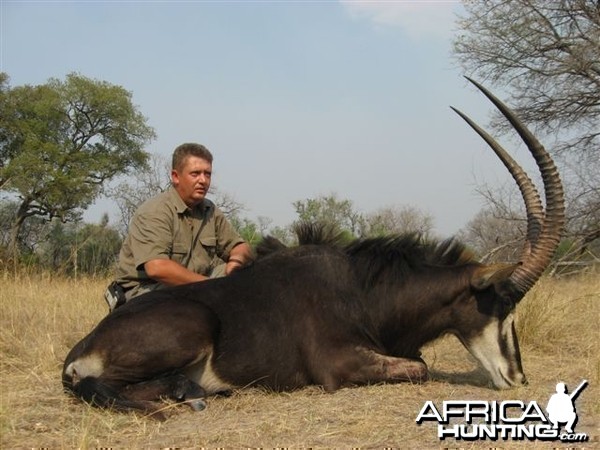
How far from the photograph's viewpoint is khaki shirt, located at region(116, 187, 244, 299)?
18.1 feet

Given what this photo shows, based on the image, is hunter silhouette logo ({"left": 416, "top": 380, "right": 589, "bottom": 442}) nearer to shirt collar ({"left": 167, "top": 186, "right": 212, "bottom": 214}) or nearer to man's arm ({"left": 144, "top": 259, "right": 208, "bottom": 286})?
man's arm ({"left": 144, "top": 259, "right": 208, "bottom": 286})

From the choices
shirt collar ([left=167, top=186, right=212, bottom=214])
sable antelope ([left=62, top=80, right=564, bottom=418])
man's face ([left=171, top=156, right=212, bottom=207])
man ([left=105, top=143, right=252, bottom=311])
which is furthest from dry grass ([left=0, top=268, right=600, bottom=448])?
man's face ([left=171, top=156, right=212, bottom=207])

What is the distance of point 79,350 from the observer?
14.7 feet

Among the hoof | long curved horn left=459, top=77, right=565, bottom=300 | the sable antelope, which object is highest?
long curved horn left=459, top=77, right=565, bottom=300

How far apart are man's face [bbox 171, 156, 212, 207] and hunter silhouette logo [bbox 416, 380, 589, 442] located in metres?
2.59

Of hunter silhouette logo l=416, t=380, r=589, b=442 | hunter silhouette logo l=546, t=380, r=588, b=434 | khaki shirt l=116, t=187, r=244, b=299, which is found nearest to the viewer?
hunter silhouette logo l=416, t=380, r=589, b=442

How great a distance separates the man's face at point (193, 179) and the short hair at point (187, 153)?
0.03 meters

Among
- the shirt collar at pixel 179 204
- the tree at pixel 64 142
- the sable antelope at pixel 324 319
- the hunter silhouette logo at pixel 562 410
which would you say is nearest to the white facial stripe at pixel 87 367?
the sable antelope at pixel 324 319

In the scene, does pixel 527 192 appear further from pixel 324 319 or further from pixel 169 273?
pixel 169 273

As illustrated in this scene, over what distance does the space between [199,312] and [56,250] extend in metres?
13.7

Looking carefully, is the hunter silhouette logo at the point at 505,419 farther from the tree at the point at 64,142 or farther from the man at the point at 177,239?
the tree at the point at 64,142

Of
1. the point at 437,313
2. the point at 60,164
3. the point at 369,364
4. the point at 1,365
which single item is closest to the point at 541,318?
the point at 437,313

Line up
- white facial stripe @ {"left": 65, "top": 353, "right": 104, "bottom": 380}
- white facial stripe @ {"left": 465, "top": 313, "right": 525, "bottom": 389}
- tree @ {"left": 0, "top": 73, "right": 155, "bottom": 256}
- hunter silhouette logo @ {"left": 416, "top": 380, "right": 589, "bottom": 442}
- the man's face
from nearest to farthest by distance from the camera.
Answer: hunter silhouette logo @ {"left": 416, "top": 380, "right": 589, "bottom": 442}
white facial stripe @ {"left": 65, "top": 353, "right": 104, "bottom": 380}
white facial stripe @ {"left": 465, "top": 313, "right": 525, "bottom": 389}
the man's face
tree @ {"left": 0, "top": 73, "right": 155, "bottom": 256}

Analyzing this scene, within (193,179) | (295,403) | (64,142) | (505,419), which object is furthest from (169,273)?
(64,142)
